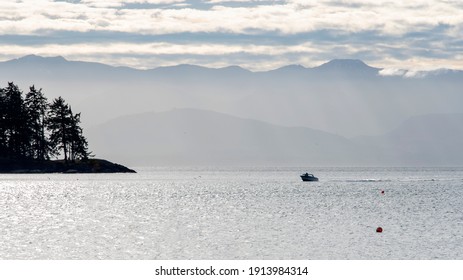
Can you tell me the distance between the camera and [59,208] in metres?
111

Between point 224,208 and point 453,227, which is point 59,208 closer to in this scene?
point 224,208

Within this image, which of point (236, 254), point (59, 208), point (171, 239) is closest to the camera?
point (236, 254)
